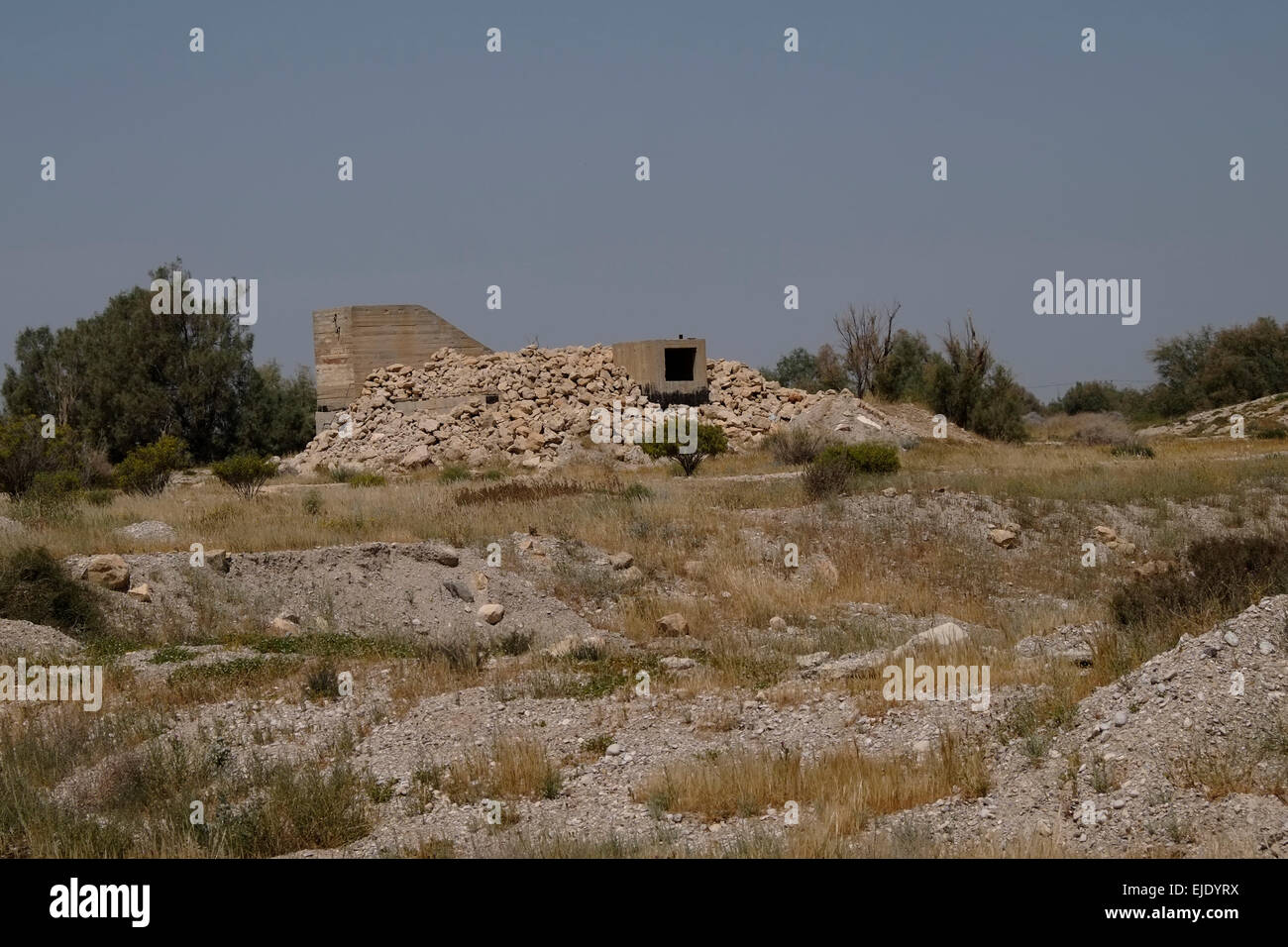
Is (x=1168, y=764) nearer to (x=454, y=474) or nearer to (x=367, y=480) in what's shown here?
(x=454, y=474)

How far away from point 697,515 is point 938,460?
12415 mm

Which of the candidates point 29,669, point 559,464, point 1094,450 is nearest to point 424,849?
point 29,669

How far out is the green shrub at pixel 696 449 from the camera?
28422 millimetres

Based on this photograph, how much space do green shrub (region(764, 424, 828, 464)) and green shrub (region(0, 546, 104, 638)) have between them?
17137mm

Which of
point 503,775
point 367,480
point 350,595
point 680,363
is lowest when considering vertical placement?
point 503,775

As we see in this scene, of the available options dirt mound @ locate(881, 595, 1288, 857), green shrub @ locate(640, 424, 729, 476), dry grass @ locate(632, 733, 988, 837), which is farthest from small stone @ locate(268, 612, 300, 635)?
green shrub @ locate(640, 424, 729, 476)

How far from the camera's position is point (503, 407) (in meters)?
35.7

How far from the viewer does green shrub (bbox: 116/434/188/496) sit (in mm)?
25953

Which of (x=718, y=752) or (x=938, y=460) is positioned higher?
(x=938, y=460)

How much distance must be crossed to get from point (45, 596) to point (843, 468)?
14.1 m

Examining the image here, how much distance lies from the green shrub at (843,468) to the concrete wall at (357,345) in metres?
16.5

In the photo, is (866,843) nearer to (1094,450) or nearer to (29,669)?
(29,669)

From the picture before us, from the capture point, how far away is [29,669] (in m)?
11.6

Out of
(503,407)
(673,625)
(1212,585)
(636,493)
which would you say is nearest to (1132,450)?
(636,493)
